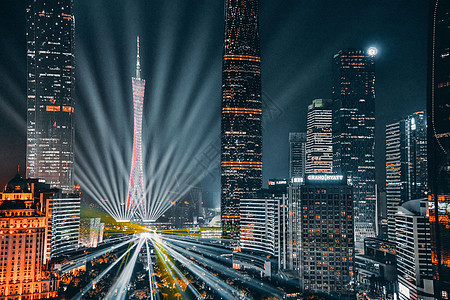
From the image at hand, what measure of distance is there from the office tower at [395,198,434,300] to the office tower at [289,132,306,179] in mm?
92811

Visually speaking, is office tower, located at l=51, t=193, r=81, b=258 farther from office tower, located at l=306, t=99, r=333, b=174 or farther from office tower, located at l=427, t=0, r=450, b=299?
office tower, located at l=306, t=99, r=333, b=174

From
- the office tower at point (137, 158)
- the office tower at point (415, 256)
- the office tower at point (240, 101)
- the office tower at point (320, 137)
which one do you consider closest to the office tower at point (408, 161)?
the office tower at point (320, 137)

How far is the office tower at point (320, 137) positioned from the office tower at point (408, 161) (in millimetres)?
28303

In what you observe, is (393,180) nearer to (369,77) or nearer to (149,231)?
(369,77)

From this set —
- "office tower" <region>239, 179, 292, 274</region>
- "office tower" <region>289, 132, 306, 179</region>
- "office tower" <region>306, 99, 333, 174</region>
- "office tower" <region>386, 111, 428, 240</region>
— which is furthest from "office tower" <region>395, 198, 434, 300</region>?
"office tower" <region>289, 132, 306, 179</region>

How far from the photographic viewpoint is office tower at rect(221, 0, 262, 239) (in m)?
117

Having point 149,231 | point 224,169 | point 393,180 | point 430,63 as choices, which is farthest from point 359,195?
point 430,63

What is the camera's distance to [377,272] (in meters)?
72.6

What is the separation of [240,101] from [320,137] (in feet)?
134

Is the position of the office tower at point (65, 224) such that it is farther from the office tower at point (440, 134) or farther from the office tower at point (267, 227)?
the office tower at point (440, 134)

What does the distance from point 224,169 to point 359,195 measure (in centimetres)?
4586

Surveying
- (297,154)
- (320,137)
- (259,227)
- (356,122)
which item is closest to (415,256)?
(259,227)

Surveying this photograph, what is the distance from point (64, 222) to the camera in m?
72.1

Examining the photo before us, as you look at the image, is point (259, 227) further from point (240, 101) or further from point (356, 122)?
point (356, 122)
